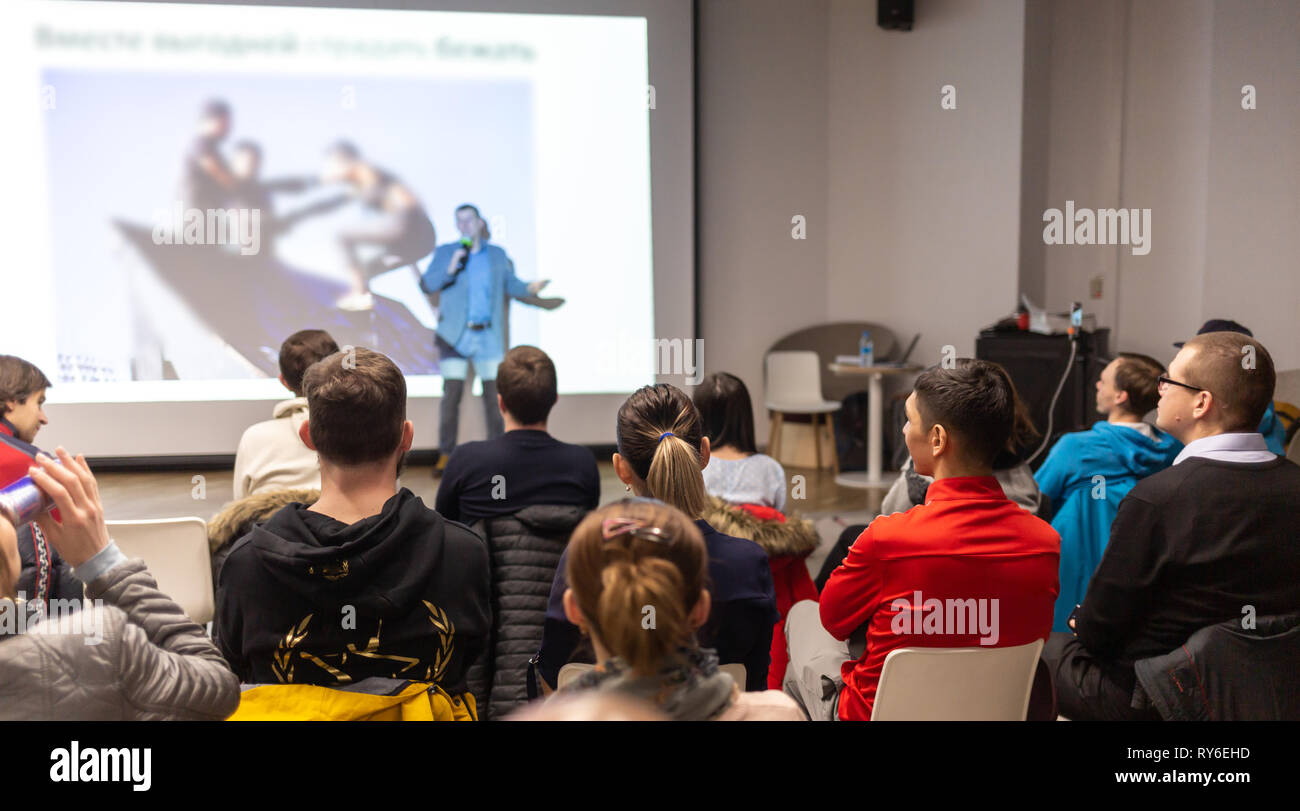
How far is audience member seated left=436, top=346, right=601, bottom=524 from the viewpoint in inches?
92.8

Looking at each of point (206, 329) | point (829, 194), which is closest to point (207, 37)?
point (206, 329)

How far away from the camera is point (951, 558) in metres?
1.61

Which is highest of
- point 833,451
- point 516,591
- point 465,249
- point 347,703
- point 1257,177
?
point 1257,177

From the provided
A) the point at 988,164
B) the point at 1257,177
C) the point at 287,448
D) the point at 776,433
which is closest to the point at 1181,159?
the point at 1257,177

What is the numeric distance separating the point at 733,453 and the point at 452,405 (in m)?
3.80

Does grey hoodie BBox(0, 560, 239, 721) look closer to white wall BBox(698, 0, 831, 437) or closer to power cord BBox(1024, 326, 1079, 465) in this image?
power cord BBox(1024, 326, 1079, 465)

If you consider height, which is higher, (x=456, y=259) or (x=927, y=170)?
(x=927, y=170)

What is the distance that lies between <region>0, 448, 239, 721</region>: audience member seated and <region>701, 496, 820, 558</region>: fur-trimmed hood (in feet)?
3.84

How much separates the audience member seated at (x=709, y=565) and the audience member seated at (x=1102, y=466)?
137 cm

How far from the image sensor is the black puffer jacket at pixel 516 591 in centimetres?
221

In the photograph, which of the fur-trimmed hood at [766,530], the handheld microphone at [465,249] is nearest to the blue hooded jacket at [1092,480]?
the fur-trimmed hood at [766,530]

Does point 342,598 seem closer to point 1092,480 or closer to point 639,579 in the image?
point 639,579

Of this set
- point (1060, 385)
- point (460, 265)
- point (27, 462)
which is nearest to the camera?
point (27, 462)
